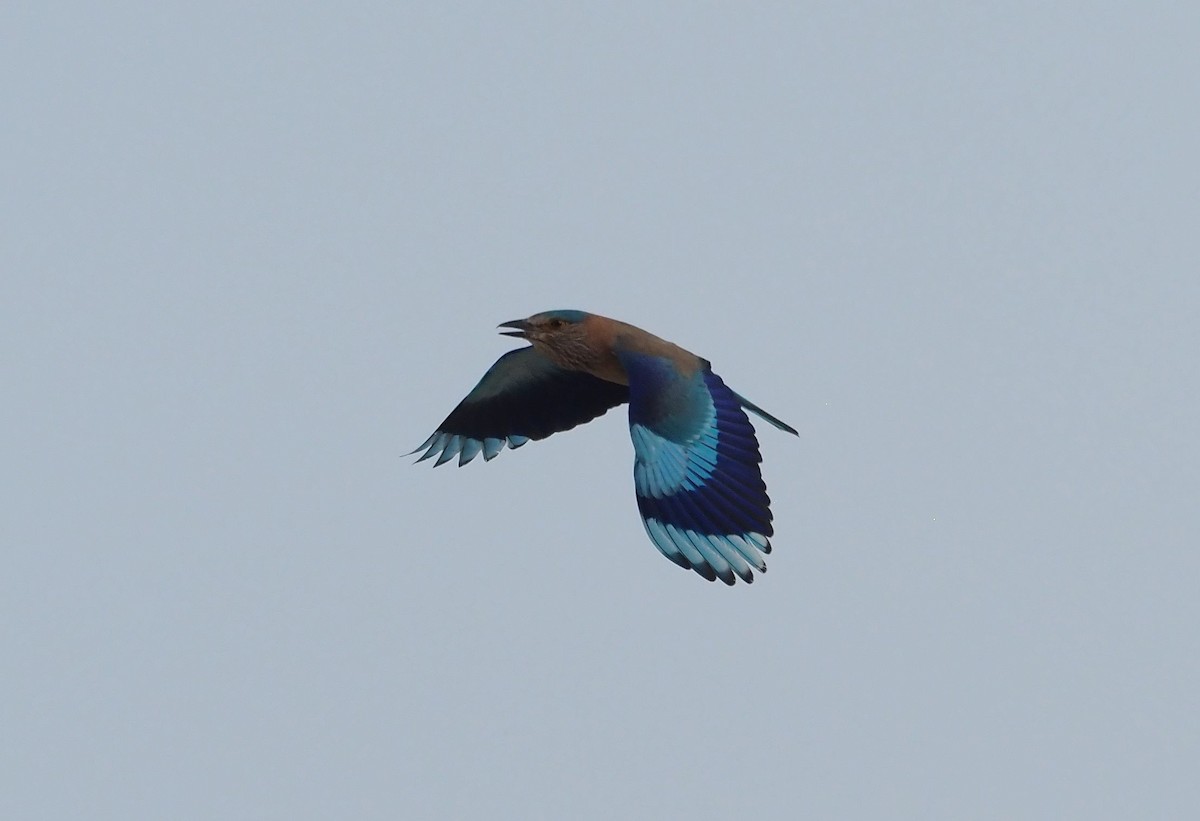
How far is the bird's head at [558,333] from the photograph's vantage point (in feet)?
42.3

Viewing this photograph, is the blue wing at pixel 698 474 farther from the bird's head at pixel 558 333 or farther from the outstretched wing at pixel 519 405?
the outstretched wing at pixel 519 405

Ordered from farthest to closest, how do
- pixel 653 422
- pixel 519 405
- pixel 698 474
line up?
pixel 519 405 → pixel 653 422 → pixel 698 474

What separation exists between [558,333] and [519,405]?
114 cm

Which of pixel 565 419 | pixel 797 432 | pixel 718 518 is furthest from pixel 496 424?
pixel 718 518

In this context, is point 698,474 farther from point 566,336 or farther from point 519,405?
point 519,405

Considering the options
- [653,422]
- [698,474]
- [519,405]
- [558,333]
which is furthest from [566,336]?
[698,474]

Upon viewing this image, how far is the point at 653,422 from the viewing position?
11766 mm

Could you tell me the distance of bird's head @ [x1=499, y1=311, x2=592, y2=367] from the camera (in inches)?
508

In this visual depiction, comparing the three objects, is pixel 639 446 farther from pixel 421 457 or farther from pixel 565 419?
pixel 421 457

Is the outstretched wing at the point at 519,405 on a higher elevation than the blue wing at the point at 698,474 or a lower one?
higher

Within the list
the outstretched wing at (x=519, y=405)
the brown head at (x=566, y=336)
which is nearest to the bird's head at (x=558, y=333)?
the brown head at (x=566, y=336)

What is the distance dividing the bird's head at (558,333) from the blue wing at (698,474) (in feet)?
2.43

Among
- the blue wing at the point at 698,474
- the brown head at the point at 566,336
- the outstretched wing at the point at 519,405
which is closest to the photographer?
the blue wing at the point at 698,474

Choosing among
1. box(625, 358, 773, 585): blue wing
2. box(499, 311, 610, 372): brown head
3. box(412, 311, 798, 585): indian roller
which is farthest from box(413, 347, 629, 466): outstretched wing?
box(625, 358, 773, 585): blue wing
